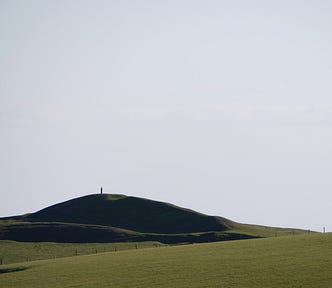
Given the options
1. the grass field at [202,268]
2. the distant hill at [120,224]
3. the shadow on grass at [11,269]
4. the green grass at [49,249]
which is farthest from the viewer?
the distant hill at [120,224]

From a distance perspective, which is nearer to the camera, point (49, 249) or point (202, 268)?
point (202, 268)

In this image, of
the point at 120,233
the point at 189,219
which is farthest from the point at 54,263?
the point at 189,219

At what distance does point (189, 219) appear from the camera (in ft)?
420

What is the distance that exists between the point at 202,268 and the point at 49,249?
150ft

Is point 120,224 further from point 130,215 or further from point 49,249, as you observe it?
point 49,249

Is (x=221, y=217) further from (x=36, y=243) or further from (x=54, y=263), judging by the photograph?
(x=54, y=263)

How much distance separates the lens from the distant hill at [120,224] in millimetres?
112181

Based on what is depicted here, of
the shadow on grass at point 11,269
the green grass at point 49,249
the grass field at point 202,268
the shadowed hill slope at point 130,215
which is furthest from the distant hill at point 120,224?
the shadow on grass at point 11,269

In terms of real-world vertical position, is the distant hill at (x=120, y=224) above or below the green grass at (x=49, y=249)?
above

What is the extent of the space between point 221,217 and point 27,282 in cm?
7174

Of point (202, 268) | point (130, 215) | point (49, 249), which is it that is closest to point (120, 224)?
point (130, 215)

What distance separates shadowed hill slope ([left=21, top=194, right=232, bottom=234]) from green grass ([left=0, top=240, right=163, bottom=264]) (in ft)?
62.7

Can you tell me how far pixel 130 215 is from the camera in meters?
132

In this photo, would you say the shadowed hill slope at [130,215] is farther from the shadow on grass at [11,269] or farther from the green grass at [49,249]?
the shadow on grass at [11,269]
